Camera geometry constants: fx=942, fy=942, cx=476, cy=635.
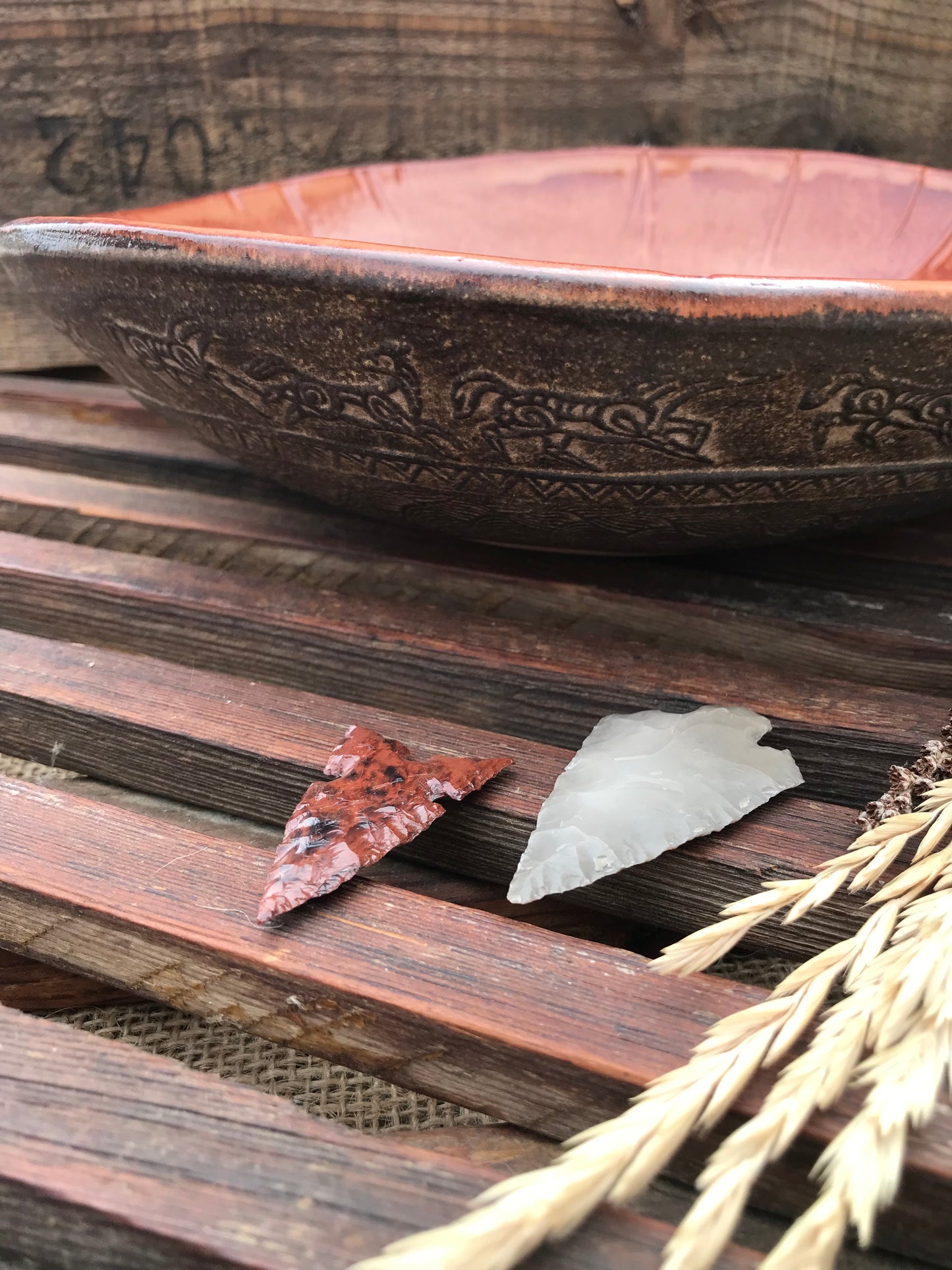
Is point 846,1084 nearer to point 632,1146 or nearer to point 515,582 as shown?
point 632,1146

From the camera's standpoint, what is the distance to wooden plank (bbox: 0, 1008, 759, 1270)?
1.03ft

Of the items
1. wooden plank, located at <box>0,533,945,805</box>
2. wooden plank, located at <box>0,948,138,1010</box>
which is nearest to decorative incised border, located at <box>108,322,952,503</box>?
wooden plank, located at <box>0,533,945,805</box>

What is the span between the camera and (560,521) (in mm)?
632

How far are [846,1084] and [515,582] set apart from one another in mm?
485

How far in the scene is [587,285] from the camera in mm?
472

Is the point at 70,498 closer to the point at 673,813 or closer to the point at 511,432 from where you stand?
the point at 511,432

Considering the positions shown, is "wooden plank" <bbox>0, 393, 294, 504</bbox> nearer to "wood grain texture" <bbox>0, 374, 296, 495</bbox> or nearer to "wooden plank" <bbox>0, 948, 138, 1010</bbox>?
"wood grain texture" <bbox>0, 374, 296, 495</bbox>

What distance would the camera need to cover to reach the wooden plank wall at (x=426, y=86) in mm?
1181

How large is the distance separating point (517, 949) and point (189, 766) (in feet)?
0.89

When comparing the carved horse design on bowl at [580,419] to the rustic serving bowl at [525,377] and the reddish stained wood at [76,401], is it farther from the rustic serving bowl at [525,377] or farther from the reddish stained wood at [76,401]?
the reddish stained wood at [76,401]

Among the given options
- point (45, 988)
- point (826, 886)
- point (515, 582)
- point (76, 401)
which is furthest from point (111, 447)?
point (826, 886)

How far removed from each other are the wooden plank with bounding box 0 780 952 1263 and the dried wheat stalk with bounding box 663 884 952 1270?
45 millimetres

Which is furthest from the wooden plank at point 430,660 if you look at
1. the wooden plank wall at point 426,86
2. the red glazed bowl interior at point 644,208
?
the wooden plank wall at point 426,86

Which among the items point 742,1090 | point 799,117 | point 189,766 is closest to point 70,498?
point 189,766
